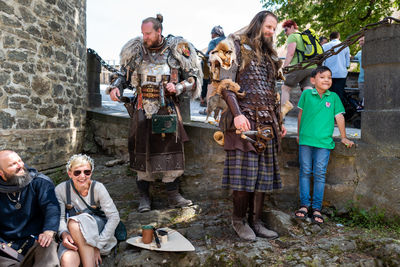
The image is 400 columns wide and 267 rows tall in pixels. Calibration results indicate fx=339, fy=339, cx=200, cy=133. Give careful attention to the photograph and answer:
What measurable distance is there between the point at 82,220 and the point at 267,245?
1.60 meters

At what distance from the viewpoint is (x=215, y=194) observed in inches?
173

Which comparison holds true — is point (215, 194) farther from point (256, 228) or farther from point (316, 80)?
point (316, 80)

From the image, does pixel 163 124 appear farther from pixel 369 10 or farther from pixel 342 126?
pixel 369 10

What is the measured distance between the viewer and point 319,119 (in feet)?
11.3

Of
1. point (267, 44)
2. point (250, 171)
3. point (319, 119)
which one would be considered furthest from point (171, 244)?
point (267, 44)

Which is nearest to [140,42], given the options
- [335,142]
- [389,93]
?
[335,142]

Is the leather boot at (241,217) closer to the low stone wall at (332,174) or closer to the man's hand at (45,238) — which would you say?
the low stone wall at (332,174)

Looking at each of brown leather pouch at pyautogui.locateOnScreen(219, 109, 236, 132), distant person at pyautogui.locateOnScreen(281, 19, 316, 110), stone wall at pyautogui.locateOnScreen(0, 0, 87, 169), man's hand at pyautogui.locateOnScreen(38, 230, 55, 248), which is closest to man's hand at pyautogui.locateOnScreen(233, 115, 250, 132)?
brown leather pouch at pyautogui.locateOnScreen(219, 109, 236, 132)

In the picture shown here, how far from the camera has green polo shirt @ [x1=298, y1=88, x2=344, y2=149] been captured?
3.40m

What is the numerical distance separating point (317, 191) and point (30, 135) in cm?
404

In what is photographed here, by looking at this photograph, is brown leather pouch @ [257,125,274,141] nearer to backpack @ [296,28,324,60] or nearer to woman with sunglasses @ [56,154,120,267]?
woman with sunglasses @ [56,154,120,267]

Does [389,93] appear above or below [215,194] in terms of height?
above

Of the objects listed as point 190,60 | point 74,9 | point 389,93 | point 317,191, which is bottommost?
point 317,191

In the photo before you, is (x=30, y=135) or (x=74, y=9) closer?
(x=30, y=135)
